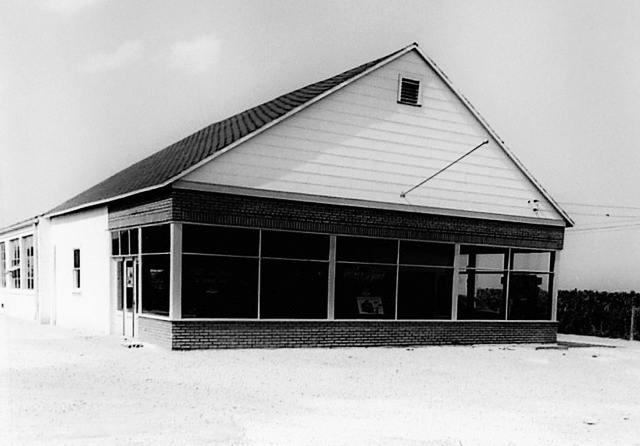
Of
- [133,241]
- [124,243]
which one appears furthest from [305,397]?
[124,243]

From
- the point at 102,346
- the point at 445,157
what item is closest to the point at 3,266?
the point at 102,346

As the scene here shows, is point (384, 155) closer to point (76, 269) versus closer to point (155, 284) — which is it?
point (155, 284)

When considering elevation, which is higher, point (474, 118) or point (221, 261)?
point (474, 118)

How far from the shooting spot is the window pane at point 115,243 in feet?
52.4

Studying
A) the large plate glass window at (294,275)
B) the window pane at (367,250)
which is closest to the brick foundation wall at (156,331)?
the large plate glass window at (294,275)

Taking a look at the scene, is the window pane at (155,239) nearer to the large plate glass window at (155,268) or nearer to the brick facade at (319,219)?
the large plate glass window at (155,268)

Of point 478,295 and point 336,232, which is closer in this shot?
point 336,232

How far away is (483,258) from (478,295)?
1.19 meters

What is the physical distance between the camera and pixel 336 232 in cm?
1491

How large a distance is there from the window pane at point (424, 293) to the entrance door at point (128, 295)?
660cm

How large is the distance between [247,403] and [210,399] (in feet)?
1.74

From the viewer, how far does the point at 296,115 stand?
14352mm

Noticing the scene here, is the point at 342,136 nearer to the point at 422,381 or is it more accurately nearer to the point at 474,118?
the point at 474,118

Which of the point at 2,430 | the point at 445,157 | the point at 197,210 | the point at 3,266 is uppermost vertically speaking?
the point at 445,157
